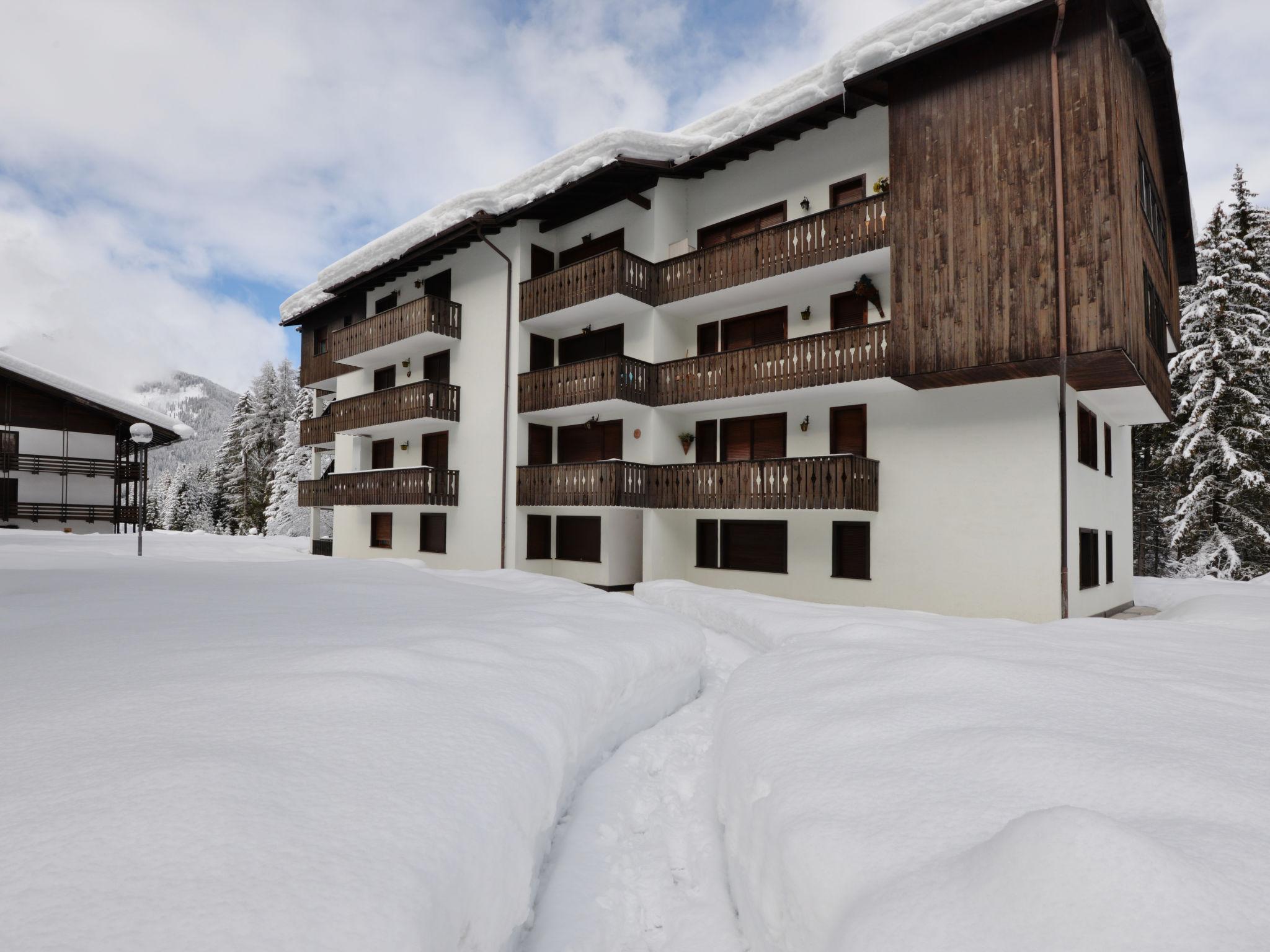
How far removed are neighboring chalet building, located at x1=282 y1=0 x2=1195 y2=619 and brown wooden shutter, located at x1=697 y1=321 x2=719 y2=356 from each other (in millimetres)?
69

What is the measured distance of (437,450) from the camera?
22.6 m

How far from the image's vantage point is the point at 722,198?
18.0 metres

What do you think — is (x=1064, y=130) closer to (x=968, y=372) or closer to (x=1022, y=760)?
(x=968, y=372)

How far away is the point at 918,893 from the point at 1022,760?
1.36 metres

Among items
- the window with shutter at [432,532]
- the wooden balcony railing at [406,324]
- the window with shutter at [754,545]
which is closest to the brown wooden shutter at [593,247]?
the wooden balcony railing at [406,324]

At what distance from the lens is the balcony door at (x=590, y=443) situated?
18859 mm

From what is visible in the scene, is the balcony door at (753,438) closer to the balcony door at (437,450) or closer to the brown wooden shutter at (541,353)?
the brown wooden shutter at (541,353)

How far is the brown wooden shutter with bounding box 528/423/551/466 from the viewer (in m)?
20.2

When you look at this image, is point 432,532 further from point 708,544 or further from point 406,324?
point 708,544

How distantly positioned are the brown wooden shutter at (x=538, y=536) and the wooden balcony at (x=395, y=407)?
14.9 ft

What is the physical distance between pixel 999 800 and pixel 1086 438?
48.1ft

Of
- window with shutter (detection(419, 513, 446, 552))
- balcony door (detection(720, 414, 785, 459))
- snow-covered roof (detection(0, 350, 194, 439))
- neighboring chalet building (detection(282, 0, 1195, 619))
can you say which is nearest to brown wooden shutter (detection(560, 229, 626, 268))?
neighboring chalet building (detection(282, 0, 1195, 619))

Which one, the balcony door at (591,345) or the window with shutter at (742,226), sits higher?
the window with shutter at (742,226)

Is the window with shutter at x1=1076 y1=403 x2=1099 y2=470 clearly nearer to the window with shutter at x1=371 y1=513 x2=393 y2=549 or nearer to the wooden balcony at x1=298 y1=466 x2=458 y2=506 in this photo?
the wooden balcony at x1=298 y1=466 x2=458 y2=506
